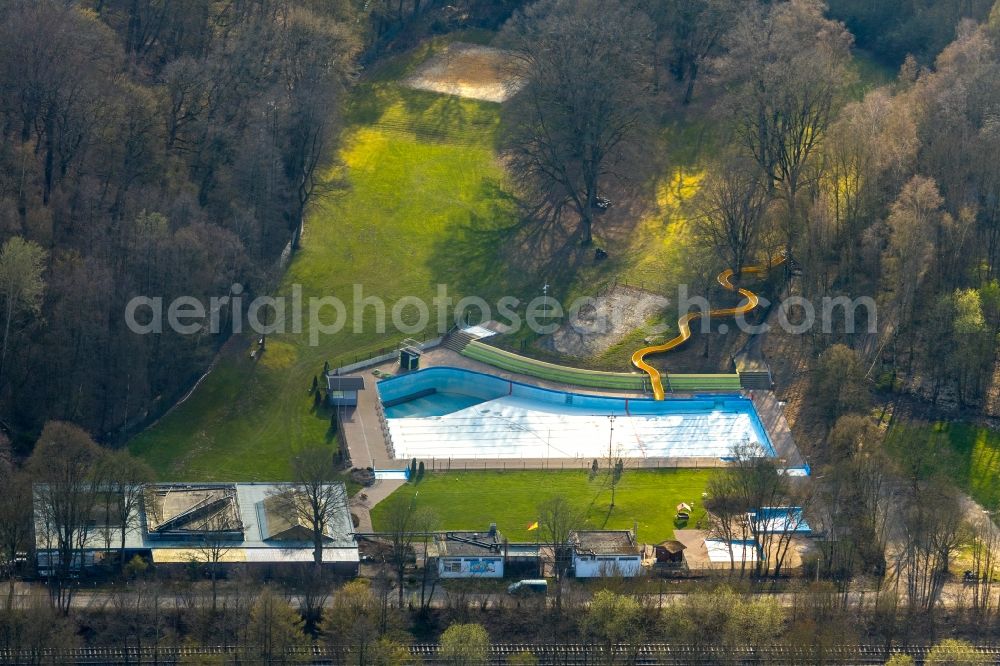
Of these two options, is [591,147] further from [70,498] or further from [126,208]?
[70,498]

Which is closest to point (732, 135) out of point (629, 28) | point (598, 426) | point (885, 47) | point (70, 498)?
point (629, 28)

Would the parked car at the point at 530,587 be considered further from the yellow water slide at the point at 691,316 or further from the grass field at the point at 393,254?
the yellow water slide at the point at 691,316

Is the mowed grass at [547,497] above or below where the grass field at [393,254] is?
below

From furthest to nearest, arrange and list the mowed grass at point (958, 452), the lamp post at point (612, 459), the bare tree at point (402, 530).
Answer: the mowed grass at point (958, 452) < the lamp post at point (612, 459) < the bare tree at point (402, 530)

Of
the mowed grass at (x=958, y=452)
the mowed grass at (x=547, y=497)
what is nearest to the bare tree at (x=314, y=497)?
the mowed grass at (x=547, y=497)

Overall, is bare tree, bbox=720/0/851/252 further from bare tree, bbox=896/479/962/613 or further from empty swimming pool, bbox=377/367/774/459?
bare tree, bbox=896/479/962/613

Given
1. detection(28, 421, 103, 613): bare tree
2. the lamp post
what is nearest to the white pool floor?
the lamp post
